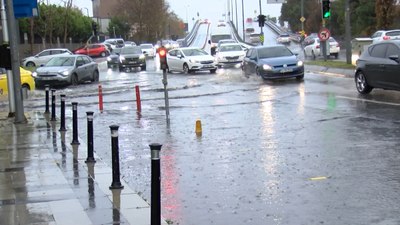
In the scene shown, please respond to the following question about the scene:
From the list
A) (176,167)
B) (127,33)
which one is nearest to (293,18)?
(127,33)

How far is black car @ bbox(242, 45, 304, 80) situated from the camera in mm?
23547

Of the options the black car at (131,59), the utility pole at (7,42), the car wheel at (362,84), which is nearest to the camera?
the utility pole at (7,42)

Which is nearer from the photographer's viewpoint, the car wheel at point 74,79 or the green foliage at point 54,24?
the car wheel at point 74,79

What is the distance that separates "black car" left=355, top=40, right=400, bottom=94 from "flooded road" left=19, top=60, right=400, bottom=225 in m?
0.43

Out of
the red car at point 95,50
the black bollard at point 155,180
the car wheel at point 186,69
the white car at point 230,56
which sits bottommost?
the black bollard at point 155,180

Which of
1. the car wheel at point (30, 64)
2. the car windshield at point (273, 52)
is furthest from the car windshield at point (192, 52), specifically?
the car wheel at point (30, 64)

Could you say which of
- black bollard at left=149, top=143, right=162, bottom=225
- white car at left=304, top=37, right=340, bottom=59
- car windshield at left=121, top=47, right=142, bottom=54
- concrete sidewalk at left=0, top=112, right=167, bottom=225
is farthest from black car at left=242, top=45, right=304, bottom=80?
black bollard at left=149, top=143, right=162, bottom=225

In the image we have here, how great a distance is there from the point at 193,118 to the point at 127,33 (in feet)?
306

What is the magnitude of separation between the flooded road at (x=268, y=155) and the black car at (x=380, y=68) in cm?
43

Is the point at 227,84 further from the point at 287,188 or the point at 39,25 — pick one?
the point at 39,25

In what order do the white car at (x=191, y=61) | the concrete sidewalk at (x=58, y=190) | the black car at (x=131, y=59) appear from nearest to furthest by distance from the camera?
the concrete sidewalk at (x=58, y=190) < the white car at (x=191, y=61) < the black car at (x=131, y=59)

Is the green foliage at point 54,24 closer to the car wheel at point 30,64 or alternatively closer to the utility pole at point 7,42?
the car wheel at point 30,64

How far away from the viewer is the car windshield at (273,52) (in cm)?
2492

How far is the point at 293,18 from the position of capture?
102 metres
